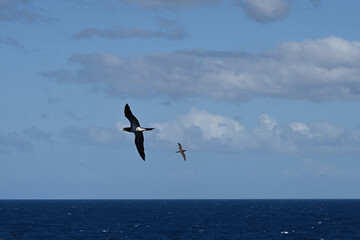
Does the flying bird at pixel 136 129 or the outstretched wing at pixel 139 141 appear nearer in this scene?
the flying bird at pixel 136 129

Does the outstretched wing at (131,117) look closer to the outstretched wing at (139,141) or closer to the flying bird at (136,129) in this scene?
the flying bird at (136,129)

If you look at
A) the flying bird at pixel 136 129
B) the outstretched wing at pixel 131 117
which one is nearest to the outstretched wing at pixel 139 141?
the flying bird at pixel 136 129

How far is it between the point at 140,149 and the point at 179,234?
5636 inches

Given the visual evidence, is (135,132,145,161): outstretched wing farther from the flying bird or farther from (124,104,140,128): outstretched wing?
(124,104,140,128): outstretched wing

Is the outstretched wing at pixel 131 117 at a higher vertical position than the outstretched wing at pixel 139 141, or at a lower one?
higher

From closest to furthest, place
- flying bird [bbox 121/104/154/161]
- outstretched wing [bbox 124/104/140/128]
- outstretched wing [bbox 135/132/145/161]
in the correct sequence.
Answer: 1. outstretched wing [bbox 124/104/140/128]
2. flying bird [bbox 121/104/154/161]
3. outstretched wing [bbox 135/132/145/161]

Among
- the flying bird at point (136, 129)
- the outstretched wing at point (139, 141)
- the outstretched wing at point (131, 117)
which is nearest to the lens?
the outstretched wing at point (131, 117)

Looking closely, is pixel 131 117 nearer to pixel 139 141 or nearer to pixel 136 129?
pixel 136 129

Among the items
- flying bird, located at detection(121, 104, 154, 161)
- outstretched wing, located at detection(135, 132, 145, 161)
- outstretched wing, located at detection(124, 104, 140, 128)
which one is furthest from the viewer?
outstretched wing, located at detection(135, 132, 145, 161)

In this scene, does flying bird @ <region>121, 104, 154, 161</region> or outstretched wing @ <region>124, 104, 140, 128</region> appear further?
flying bird @ <region>121, 104, 154, 161</region>

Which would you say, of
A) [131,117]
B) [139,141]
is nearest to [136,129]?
[131,117]

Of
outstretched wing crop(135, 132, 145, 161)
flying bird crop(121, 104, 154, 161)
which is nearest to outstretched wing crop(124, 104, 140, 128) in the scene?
flying bird crop(121, 104, 154, 161)

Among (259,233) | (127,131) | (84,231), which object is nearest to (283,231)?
(259,233)

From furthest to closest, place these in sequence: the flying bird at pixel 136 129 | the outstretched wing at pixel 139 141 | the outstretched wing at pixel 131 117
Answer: the outstretched wing at pixel 139 141
the flying bird at pixel 136 129
the outstretched wing at pixel 131 117
